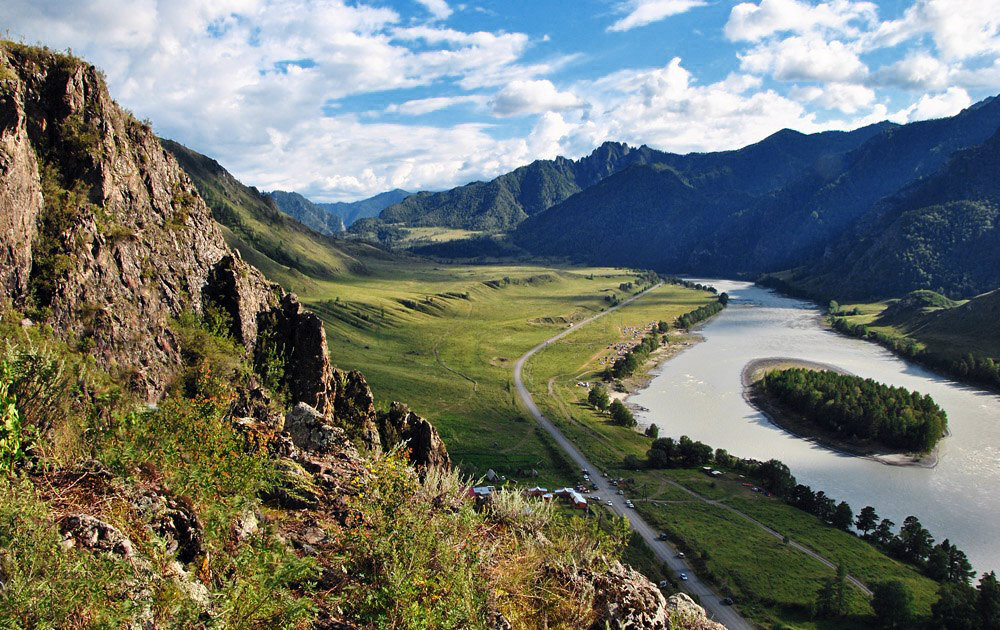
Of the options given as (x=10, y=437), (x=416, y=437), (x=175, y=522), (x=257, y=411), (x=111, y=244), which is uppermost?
(x=111, y=244)

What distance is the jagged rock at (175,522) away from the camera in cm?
733

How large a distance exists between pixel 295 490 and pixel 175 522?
3.53m

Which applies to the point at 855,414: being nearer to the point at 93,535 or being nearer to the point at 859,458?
the point at 859,458

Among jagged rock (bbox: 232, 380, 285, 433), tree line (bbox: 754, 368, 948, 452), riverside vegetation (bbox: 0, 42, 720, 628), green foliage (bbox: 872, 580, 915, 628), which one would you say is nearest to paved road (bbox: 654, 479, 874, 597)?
green foliage (bbox: 872, 580, 915, 628)

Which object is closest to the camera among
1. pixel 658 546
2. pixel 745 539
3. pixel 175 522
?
pixel 175 522

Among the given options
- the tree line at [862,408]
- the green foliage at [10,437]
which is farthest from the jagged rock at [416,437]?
the tree line at [862,408]

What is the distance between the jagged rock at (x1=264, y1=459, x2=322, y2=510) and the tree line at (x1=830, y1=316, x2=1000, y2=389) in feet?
428

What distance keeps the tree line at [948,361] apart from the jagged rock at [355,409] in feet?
397

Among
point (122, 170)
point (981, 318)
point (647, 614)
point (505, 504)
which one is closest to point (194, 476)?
point (505, 504)

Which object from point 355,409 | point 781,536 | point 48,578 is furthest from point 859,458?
point 48,578

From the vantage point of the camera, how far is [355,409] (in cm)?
2828

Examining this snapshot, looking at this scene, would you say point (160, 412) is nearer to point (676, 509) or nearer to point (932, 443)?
point (676, 509)

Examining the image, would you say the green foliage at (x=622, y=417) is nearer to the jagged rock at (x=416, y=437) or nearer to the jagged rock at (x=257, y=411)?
the jagged rock at (x=416, y=437)

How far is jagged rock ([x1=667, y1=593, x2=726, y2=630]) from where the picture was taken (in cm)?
1021
